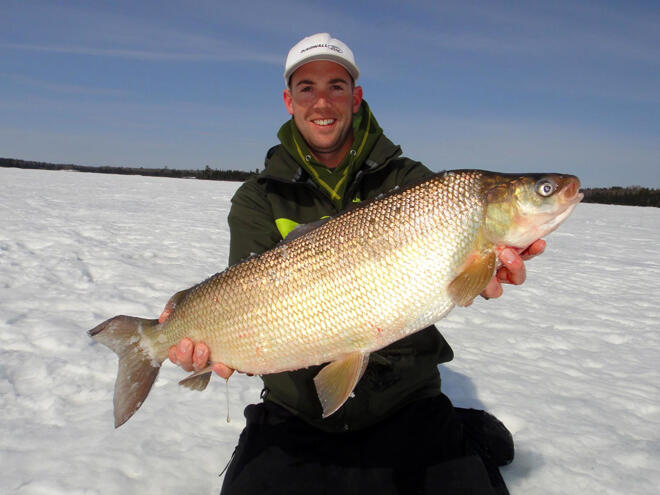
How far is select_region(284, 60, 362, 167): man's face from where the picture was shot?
3236 mm

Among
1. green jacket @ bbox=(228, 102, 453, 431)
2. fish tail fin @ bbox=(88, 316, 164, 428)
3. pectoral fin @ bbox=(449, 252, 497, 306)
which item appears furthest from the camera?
green jacket @ bbox=(228, 102, 453, 431)

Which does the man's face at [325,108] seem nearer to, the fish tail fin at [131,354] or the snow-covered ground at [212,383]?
the fish tail fin at [131,354]

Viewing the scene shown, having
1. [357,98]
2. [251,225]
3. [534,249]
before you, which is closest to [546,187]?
[534,249]

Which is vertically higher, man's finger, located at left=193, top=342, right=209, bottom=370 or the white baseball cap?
the white baseball cap

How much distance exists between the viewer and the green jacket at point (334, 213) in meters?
2.76

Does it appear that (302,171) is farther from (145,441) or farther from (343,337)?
(145,441)

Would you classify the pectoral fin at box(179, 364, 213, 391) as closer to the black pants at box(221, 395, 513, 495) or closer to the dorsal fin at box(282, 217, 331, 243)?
the black pants at box(221, 395, 513, 495)

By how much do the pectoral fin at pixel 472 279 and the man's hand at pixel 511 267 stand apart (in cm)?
8

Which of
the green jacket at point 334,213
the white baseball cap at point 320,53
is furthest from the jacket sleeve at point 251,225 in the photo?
the white baseball cap at point 320,53

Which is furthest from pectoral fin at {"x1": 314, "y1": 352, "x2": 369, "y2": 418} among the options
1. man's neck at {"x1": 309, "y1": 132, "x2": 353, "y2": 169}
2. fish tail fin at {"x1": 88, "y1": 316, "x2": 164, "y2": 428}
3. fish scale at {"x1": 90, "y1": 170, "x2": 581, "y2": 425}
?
man's neck at {"x1": 309, "y1": 132, "x2": 353, "y2": 169}

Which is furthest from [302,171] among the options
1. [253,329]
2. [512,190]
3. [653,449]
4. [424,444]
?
[653,449]

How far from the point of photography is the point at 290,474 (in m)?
2.52

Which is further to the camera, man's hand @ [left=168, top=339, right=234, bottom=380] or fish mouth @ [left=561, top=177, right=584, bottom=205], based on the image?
man's hand @ [left=168, top=339, right=234, bottom=380]

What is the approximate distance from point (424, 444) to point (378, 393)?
357mm
